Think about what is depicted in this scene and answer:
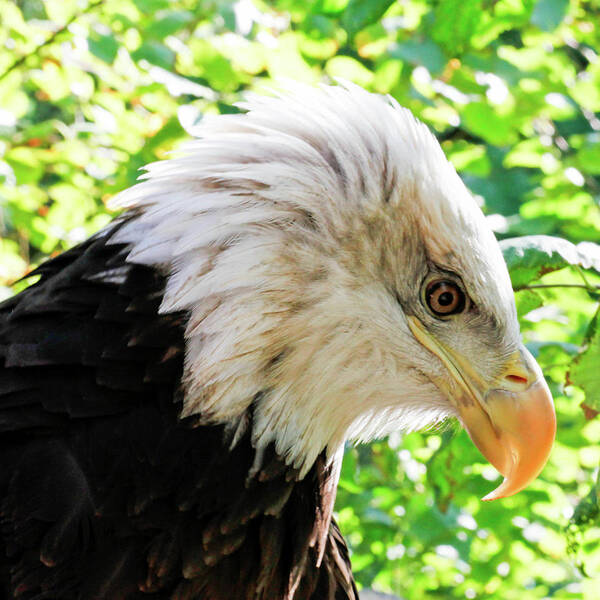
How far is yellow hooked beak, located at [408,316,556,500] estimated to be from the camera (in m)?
2.17

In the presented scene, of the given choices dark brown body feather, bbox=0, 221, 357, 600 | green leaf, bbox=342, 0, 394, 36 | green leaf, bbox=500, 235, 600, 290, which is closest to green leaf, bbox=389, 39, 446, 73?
green leaf, bbox=342, 0, 394, 36

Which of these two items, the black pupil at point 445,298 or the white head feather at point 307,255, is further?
the black pupil at point 445,298

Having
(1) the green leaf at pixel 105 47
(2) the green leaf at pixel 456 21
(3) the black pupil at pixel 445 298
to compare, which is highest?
(2) the green leaf at pixel 456 21

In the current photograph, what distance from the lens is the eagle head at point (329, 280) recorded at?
2.09 m

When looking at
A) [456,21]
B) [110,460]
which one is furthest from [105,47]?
[110,460]

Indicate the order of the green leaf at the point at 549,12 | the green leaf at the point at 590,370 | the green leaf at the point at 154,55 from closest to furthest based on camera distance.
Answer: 1. the green leaf at the point at 590,370
2. the green leaf at the point at 549,12
3. the green leaf at the point at 154,55

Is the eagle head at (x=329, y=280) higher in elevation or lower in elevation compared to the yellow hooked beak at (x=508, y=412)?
higher

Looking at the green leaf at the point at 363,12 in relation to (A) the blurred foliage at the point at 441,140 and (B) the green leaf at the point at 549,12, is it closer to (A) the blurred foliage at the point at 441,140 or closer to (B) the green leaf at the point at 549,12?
(A) the blurred foliage at the point at 441,140

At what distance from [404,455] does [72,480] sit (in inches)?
82.1

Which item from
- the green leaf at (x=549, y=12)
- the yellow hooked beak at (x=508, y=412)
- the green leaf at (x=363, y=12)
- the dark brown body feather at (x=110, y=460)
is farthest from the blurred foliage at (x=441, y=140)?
the dark brown body feather at (x=110, y=460)

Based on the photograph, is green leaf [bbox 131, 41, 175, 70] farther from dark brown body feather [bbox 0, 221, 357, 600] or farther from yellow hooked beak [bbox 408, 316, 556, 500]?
yellow hooked beak [bbox 408, 316, 556, 500]

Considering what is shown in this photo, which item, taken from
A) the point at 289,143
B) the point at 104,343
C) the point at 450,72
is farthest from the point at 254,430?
the point at 450,72

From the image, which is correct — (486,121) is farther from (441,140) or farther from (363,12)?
(363,12)

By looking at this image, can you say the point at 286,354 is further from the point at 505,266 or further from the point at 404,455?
the point at 404,455
